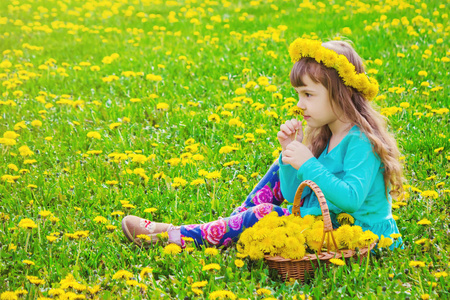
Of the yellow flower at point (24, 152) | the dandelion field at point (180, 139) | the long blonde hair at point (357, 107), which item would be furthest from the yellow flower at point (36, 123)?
the long blonde hair at point (357, 107)

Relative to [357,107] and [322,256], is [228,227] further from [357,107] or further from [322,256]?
[357,107]

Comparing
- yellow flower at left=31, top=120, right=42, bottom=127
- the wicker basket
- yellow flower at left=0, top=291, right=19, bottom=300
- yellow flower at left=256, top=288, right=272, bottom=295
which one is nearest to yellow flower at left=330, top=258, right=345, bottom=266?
the wicker basket

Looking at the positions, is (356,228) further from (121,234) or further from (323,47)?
(121,234)

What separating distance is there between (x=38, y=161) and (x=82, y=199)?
2.38 ft

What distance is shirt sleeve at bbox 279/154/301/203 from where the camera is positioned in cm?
271

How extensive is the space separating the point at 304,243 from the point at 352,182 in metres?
0.35

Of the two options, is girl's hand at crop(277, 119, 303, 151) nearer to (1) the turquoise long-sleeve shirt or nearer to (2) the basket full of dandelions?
(1) the turquoise long-sleeve shirt

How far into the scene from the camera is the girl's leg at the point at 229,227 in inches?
103

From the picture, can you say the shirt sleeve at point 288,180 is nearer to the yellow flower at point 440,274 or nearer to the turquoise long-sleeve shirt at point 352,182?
the turquoise long-sleeve shirt at point 352,182

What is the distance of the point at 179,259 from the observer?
250cm

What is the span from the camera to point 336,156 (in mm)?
2564

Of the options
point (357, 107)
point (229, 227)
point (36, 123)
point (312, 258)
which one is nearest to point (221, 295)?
point (312, 258)

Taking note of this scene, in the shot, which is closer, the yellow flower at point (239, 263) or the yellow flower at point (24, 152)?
the yellow flower at point (239, 263)

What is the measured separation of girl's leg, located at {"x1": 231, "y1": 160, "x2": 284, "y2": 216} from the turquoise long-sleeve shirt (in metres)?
0.22
